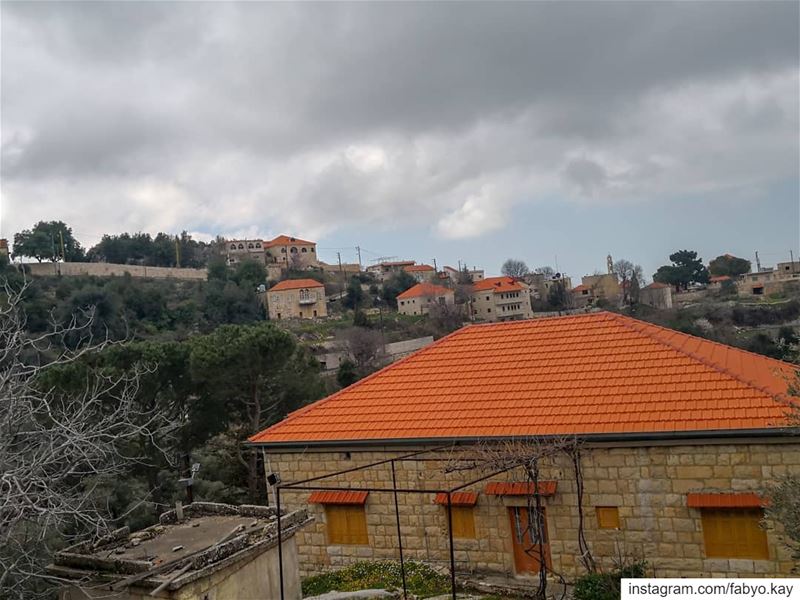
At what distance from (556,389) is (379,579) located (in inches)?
176

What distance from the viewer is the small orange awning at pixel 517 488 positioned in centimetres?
1063

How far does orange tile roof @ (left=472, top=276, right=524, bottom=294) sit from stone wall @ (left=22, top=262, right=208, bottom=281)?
32.7 m

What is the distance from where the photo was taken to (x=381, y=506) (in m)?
12.0

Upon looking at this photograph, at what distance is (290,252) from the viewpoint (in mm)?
98812

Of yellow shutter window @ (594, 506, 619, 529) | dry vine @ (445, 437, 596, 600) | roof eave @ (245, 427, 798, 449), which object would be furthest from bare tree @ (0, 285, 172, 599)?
yellow shutter window @ (594, 506, 619, 529)

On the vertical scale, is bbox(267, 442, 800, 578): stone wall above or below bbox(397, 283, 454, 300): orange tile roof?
below

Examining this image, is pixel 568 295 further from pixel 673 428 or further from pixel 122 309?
pixel 673 428

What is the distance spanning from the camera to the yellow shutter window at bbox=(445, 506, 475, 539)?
11.4 meters

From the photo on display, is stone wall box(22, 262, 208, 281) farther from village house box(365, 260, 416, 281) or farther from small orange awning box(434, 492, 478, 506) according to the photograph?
small orange awning box(434, 492, 478, 506)

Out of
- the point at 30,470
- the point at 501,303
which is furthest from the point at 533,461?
the point at 501,303

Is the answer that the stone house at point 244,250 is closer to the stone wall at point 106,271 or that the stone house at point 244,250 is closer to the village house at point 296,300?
the stone wall at point 106,271

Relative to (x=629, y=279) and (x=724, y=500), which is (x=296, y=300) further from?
(x=724, y=500)

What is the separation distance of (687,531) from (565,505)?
182 centimetres

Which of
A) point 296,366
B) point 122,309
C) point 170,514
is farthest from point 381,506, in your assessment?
point 122,309
